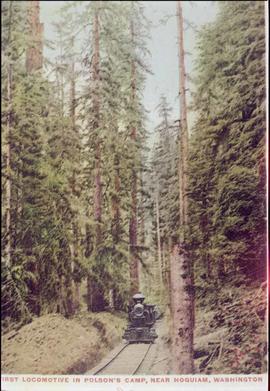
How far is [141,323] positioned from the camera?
2912 millimetres

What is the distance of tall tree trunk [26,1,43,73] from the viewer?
9.95 ft

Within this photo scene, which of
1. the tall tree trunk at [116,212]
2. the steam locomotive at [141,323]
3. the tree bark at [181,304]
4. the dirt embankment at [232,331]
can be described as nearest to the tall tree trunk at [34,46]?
the tall tree trunk at [116,212]

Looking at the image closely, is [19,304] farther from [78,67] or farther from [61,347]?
[78,67]

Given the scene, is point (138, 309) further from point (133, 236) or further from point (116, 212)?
point (116, 212)

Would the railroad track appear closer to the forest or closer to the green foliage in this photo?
the forest

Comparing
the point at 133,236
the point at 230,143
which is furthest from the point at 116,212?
the point at 230,143

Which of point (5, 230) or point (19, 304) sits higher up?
point (5, 230)

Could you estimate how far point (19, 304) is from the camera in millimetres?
2988

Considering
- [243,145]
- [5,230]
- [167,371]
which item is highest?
[243,145]

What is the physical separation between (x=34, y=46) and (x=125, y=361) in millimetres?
1891

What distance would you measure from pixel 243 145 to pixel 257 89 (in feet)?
1.05

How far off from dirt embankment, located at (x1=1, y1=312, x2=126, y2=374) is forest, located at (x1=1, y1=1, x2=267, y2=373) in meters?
0.05

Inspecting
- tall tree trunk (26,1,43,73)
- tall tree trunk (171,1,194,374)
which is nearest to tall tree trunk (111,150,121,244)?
tall tree trunk (171,1,194,374)

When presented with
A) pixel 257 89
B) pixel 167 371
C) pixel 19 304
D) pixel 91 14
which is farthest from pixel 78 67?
pixel 167 371
